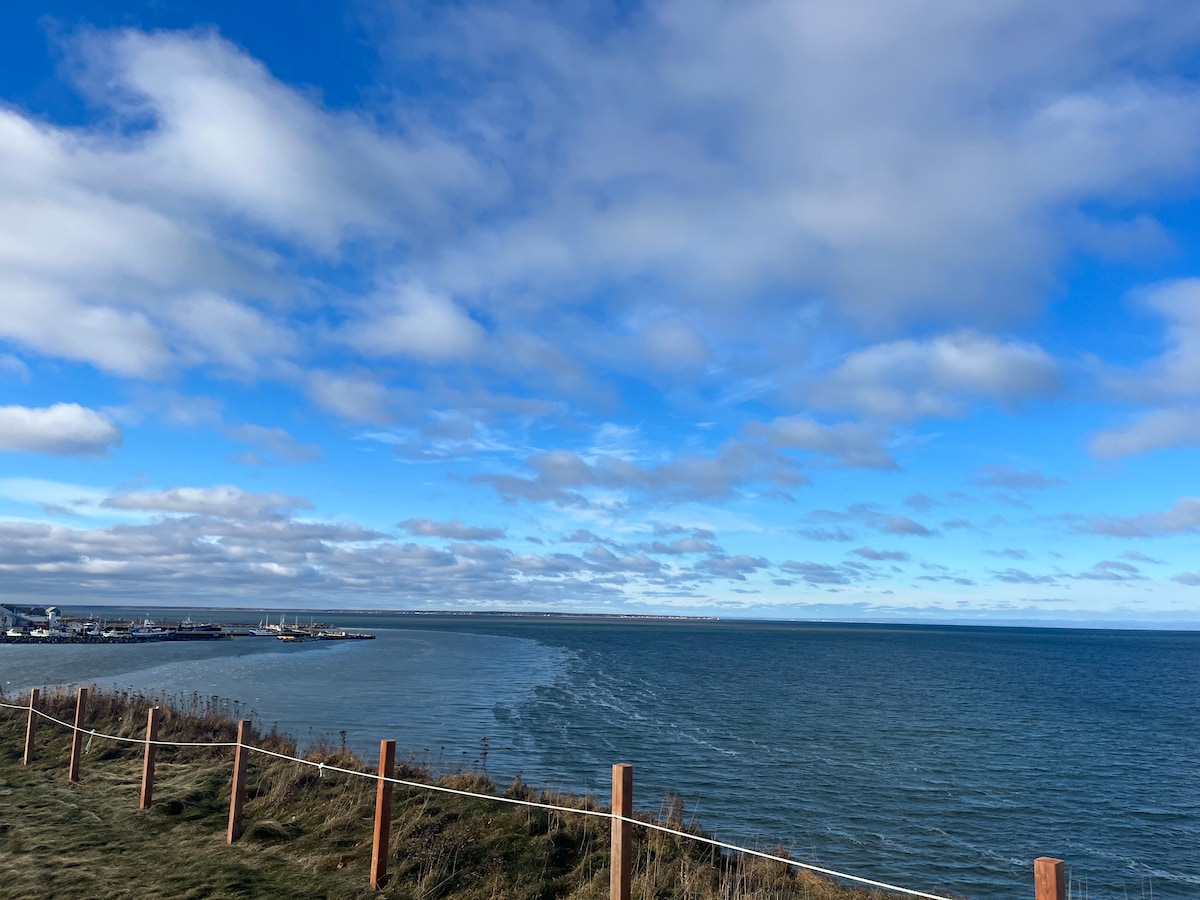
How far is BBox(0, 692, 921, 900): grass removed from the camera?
1086 centimetres

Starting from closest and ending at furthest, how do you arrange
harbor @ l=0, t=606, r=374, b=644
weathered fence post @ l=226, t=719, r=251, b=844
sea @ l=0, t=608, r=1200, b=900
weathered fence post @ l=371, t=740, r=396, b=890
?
1. weathered fence post @ l=371, t=740, r=396, b=890
2. weathered fence post @ l=226, t=719, r=251, b=844
3. sea @ l=0, t=608, r=1200, b=900
4. harbor @ l=0, t=606, r=374, b=644

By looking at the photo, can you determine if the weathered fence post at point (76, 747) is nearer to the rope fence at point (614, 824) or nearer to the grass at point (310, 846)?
the rope fence at point (614, 824)

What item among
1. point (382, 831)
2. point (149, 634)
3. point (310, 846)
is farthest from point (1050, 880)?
point (149, 634)

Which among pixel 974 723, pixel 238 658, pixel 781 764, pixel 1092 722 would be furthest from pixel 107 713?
pixel 238 658

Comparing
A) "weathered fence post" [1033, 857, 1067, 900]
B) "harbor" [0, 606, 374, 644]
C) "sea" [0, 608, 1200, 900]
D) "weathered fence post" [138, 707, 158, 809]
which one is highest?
"weathered fence post" [1033, 857, 1067, 900]

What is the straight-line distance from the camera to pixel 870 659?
359ft

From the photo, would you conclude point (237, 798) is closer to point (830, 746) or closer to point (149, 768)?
point (149, 768)

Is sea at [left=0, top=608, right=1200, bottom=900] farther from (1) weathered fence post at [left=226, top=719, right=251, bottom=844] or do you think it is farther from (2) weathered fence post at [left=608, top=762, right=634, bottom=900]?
(2) weathered fence post at [left=608, top=762, right=634, bottom=900]

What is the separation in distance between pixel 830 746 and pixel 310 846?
1181 inches

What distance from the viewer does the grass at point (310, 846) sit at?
1086 cm

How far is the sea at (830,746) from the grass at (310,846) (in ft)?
18.6

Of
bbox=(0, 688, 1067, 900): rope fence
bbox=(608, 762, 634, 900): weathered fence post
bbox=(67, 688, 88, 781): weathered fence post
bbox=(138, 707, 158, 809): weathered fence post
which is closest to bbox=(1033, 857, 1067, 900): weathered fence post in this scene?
bbox=(0, 688, 1067, 900): rope fence

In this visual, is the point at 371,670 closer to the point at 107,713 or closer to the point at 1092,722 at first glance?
the point at 107,713

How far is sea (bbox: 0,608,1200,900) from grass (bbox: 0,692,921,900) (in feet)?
18.6
